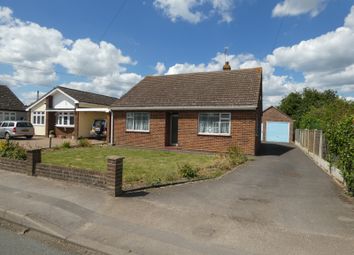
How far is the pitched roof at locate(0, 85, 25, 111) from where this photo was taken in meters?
38.0

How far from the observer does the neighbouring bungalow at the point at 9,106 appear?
37669mm

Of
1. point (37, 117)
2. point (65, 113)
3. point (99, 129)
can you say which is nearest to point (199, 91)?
point (99, 129)

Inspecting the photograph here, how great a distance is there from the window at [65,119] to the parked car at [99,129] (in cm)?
194

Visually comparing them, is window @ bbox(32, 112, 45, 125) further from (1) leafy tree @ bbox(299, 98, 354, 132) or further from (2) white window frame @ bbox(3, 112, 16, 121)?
(1) leafy tree @ bbox(299, 98, 354, 132)

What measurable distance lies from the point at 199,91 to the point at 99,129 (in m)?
13.0

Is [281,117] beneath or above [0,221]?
above

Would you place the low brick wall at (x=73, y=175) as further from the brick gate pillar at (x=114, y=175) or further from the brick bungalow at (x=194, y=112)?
the brick bungalow at (x=194, y=112)

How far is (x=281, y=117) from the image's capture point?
131 ft

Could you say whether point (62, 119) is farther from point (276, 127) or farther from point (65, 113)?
point (276, 127)

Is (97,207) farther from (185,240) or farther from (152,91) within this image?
→ (152,91)

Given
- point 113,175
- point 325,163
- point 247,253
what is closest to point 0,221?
point 113,175

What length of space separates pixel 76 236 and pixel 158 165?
25.9ft

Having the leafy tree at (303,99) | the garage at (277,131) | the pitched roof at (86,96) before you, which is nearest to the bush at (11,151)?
the pitched roof at (86,96)

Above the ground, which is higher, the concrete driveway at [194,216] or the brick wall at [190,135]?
the brick wall at [190,135]
